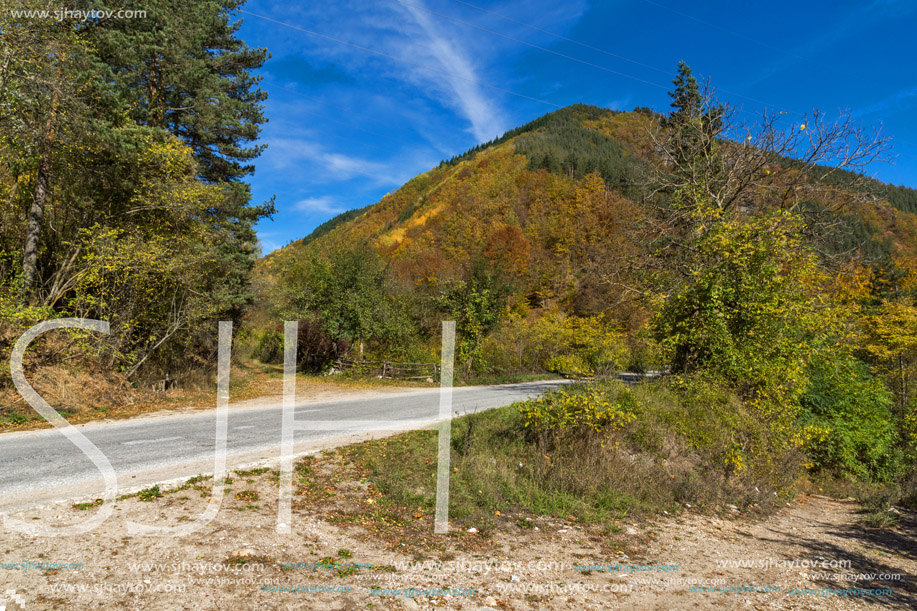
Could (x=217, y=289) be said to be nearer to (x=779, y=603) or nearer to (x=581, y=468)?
(x=581, y=468)

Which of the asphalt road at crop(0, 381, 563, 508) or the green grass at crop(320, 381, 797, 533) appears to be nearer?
the asphalt road at crop(0, 381, 563, 508)

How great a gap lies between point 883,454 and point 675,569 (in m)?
9.60

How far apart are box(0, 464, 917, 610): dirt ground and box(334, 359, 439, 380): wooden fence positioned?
1610 cm

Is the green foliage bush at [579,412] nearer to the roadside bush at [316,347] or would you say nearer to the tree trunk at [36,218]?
the tree trunk at [36,218]

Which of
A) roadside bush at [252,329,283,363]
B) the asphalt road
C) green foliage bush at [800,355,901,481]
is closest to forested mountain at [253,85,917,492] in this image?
green foliage bush at [800,355,901,481]

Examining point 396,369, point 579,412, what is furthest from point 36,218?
point 396,369

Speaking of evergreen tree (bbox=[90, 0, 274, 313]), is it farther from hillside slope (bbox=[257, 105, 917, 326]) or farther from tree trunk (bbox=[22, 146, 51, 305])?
hillside slope (bbox=[257, 105, 917, 326])

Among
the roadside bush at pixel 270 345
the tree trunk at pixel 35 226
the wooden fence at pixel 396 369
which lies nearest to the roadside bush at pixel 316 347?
the wooden fence at pixel 396 369

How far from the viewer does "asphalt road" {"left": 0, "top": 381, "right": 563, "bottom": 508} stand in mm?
5195

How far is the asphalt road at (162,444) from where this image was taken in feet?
17.0

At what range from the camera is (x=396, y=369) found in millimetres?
22031

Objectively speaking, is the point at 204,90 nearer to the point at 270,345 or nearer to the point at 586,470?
the point at 586,470

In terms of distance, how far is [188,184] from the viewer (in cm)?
1298

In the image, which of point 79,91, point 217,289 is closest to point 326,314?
point 217,289
